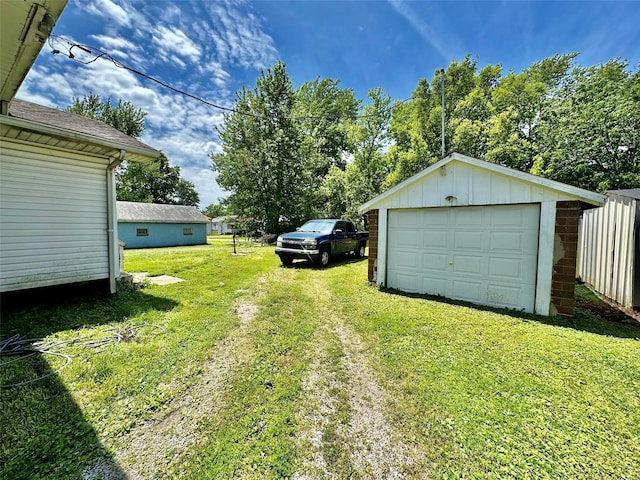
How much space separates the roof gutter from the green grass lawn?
123 inches

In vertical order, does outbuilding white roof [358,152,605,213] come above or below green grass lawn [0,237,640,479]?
above

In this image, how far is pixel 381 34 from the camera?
10.2 m

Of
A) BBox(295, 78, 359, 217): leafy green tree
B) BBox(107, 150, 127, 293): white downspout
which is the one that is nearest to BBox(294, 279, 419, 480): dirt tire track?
BBox(107, 150, 127, 293): white downspout

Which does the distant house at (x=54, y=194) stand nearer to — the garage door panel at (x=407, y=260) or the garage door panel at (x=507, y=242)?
the garage door panel at (x=407, y=260)

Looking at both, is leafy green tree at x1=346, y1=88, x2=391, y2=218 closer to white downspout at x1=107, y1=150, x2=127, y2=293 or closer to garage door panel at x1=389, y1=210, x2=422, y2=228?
garage door panel at x1=389, y1=210, x2=422, y2=228

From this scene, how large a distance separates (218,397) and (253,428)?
0.62 m

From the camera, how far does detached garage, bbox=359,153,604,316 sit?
15.8 feet

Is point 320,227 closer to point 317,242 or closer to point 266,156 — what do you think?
point 317,242

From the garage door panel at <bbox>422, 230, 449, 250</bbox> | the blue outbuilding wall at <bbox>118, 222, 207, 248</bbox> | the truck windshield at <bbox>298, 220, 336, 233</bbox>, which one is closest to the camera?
the garage door panel at <bbox>422, 230, 449, 250</bbox>

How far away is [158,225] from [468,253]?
71.0 feet

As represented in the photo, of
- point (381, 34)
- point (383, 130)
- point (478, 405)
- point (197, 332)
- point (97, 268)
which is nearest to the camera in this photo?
point (478, 405)

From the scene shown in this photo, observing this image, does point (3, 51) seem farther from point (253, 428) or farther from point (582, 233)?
point (582, 233)

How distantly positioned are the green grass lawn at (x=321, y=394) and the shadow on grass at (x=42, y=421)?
0.01m

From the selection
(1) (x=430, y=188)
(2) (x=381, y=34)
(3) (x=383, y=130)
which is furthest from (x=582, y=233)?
(3) (x=383, y=130)
